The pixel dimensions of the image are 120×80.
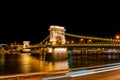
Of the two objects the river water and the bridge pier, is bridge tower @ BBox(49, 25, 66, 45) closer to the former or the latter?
the bridge pier

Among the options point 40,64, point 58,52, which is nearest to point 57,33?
point 58,52

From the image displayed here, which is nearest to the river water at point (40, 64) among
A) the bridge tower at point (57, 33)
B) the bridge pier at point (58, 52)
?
the bridge pier at point (58, 52)

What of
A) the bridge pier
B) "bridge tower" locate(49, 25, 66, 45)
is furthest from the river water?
"bridge tower" locate(49, 25, 66, 45)

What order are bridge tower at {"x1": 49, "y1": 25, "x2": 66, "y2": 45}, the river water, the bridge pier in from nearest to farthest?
the river water < the bridge pier < bridge tower at {"x1": 49, "y1": 25, "x2": 66, "y2": 45}

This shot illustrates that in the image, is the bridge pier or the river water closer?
the river water

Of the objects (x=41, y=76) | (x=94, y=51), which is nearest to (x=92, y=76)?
(x=41, y=76)

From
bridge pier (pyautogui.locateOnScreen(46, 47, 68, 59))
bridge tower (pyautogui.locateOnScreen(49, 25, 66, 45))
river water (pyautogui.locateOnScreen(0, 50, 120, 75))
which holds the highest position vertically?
bridge tower (pyautogui.locateOnScreen(49, 25, 66, 45))

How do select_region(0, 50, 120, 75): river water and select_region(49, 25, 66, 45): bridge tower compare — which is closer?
select_region(0, 50, 120, 75): river water

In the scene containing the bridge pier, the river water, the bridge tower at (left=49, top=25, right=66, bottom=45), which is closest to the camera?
the river water

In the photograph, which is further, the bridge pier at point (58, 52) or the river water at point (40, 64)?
the bridge pier at point (58, 52)

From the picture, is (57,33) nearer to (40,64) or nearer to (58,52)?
(58,52)

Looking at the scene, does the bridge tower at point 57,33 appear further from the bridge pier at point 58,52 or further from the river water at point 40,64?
the river water at point 40,64

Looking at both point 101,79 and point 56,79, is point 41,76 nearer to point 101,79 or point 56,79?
point 56,79

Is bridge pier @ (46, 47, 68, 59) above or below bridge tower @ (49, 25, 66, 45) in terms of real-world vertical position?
below
